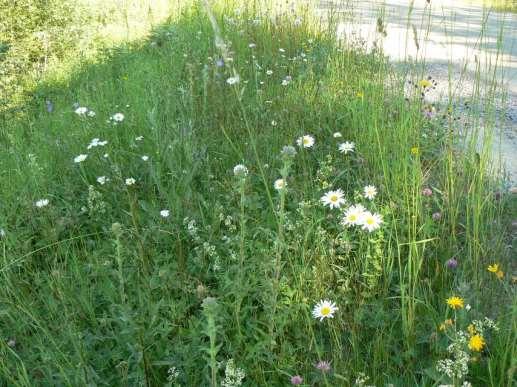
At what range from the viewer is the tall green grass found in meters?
1.59

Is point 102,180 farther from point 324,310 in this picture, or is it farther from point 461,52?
point 461,52

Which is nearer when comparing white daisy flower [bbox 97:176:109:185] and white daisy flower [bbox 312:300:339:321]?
white daisy flower [bbox 312:300:339:321]

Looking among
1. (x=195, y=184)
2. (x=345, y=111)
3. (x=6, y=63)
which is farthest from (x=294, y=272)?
(x=6, y=63)

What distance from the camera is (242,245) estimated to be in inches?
63.6

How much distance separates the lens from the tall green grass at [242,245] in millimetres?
1592

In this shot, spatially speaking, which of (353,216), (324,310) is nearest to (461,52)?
(353,216)

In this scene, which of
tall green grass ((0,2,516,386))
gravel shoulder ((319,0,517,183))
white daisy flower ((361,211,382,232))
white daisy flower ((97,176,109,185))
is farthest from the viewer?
white daisy flower ((97,176,109,185))

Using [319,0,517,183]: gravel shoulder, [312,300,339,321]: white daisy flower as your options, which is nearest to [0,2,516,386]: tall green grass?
[312,300,339,321]: white daisy flower

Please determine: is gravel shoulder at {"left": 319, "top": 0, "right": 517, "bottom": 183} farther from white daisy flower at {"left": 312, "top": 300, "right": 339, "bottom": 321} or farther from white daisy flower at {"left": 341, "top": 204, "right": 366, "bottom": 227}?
white daisy flower at {"left": 312, "top": 300, "right": 339, "bottom": 321}

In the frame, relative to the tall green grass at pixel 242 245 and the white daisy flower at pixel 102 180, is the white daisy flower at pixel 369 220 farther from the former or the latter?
the white daisy flower at pixel 102 180

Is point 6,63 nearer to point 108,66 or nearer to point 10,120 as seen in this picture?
point 108,66

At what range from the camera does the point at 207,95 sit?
3.32 meters

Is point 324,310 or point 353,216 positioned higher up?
point 353,216

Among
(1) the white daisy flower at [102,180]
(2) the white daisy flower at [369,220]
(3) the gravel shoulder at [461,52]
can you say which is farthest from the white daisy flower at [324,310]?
(1) the white daisy flower at [102,180]
